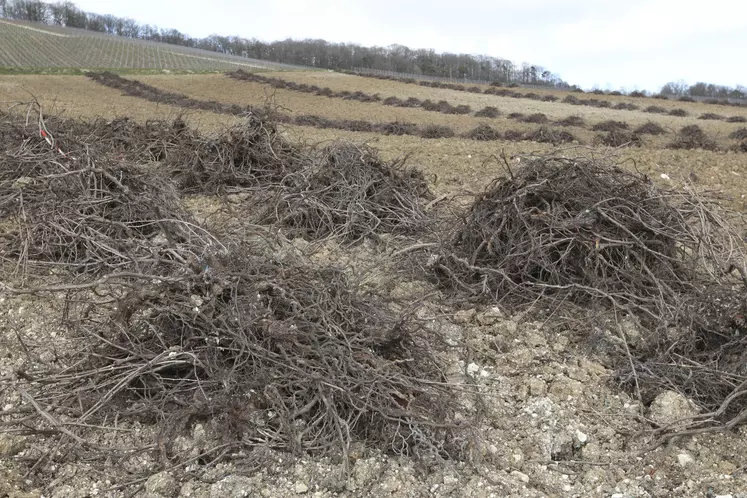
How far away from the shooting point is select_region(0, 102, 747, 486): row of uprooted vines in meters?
2.84

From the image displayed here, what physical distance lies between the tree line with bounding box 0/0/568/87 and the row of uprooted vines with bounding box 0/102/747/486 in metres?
60.0

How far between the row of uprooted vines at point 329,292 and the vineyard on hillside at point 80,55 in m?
45.7

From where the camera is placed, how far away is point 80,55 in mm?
53031

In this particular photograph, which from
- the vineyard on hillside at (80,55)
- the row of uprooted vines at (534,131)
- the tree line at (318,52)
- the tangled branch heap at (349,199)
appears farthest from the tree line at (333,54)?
the tangled branch heap at (349,199)

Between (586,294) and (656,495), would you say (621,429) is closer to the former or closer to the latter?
(656,495)

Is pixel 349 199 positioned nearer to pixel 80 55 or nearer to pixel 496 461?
pixel 496 461

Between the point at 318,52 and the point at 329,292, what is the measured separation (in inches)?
3188

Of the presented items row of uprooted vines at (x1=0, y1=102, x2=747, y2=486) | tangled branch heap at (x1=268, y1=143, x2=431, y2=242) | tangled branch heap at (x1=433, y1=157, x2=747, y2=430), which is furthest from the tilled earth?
tangled branch heap at (x1=268, y1=143, x2=431, y2=242)

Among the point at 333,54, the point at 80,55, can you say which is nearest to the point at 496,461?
the point at 80,55

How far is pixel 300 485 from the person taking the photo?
2508 mm

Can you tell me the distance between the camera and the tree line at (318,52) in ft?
229

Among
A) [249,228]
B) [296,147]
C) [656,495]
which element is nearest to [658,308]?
[656,495]

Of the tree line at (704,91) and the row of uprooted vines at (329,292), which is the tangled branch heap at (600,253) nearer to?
the row of uprooted vines at (329,292)

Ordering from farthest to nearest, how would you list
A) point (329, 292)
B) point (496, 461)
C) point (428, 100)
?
point (428, 100) < point (329, 292) < point (496, 461)
